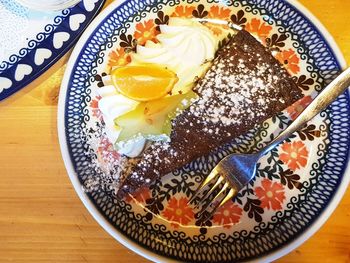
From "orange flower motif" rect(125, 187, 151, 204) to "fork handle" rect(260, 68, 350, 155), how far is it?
0.33 meters

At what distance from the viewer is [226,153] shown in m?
1.30

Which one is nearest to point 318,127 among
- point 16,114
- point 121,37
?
point 121,37

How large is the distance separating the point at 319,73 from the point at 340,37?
13cm

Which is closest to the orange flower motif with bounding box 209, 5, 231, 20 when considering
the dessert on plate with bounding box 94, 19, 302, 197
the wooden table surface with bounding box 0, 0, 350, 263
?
the dessert on plate with bounding box 94, 19, 302, 197

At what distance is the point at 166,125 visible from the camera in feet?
4.08

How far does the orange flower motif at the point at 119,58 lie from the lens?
52.7 inches

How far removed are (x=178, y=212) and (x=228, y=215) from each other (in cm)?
14

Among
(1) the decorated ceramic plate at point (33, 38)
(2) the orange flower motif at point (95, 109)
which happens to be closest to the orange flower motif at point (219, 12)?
(1) the decorated ceramic plate at point (33, 38)

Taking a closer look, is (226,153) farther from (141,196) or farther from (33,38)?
(33,38)

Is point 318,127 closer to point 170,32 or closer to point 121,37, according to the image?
point 170,32

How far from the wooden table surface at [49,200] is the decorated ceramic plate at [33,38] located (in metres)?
0.04

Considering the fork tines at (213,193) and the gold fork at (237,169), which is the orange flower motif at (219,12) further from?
the fork tines at (213,193)

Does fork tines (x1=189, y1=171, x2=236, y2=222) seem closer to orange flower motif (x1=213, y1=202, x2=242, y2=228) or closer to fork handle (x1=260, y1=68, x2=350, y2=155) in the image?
orange flower motif (x1=213, y1=202, x2=242, y2=228)

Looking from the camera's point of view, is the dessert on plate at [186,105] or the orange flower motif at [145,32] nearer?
the dessert on plate at [186,105]
